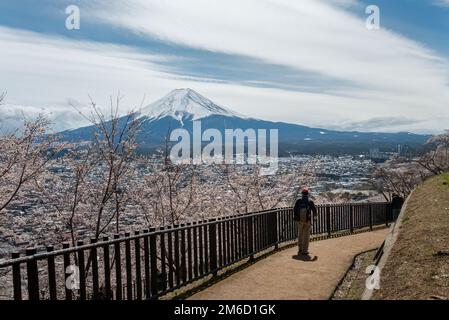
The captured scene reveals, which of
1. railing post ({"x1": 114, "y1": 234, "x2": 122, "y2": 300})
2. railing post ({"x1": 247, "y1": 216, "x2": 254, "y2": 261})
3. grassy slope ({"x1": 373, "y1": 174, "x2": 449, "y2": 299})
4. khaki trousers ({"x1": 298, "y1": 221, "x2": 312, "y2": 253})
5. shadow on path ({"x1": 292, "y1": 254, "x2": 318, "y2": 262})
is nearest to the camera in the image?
grassy slope ({"x1": 373, "y1": 174, "x2": 449, "y2": 299})

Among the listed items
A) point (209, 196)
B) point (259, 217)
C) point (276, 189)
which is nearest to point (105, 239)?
point (259, 217)

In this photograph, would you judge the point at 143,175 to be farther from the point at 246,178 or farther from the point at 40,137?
the point at 246,178

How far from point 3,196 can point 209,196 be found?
15.7 m

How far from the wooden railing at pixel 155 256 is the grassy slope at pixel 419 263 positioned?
3035mm

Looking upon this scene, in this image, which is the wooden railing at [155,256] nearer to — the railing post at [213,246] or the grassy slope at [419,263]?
the railing post at [213,246]

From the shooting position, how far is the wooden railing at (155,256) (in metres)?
4.67

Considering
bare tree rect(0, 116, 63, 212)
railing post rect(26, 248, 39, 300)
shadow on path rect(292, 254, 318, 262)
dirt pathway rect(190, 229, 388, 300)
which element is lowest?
shadow on path rect(292, 254, 318, 262)

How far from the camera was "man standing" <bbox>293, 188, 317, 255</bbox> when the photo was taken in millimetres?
11188

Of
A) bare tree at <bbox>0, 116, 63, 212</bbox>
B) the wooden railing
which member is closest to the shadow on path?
the wooden railing

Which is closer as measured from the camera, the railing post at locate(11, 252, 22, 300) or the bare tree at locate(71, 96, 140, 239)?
the railing post at locate(11, 252, 22, 300)

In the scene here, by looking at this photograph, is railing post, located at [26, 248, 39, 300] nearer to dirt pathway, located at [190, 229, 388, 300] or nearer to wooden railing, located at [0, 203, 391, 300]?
wooden railing, located at [0, 203, 391, 300]

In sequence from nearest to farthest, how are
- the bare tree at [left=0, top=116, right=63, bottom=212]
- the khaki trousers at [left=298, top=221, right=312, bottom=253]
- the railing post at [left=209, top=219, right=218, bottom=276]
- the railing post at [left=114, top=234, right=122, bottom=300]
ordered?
the railing post at [left=114, top=234, right=122, bottom=300]
the railing post at [left=209, top=219, right=218, bottom=276]
the khaki trousers at [left=298, top=221, right=312, bottom=253]
the bare tree at [left=0, top=116, right=63, bottom=212]

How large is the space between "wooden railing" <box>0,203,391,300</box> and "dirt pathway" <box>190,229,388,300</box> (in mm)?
460
